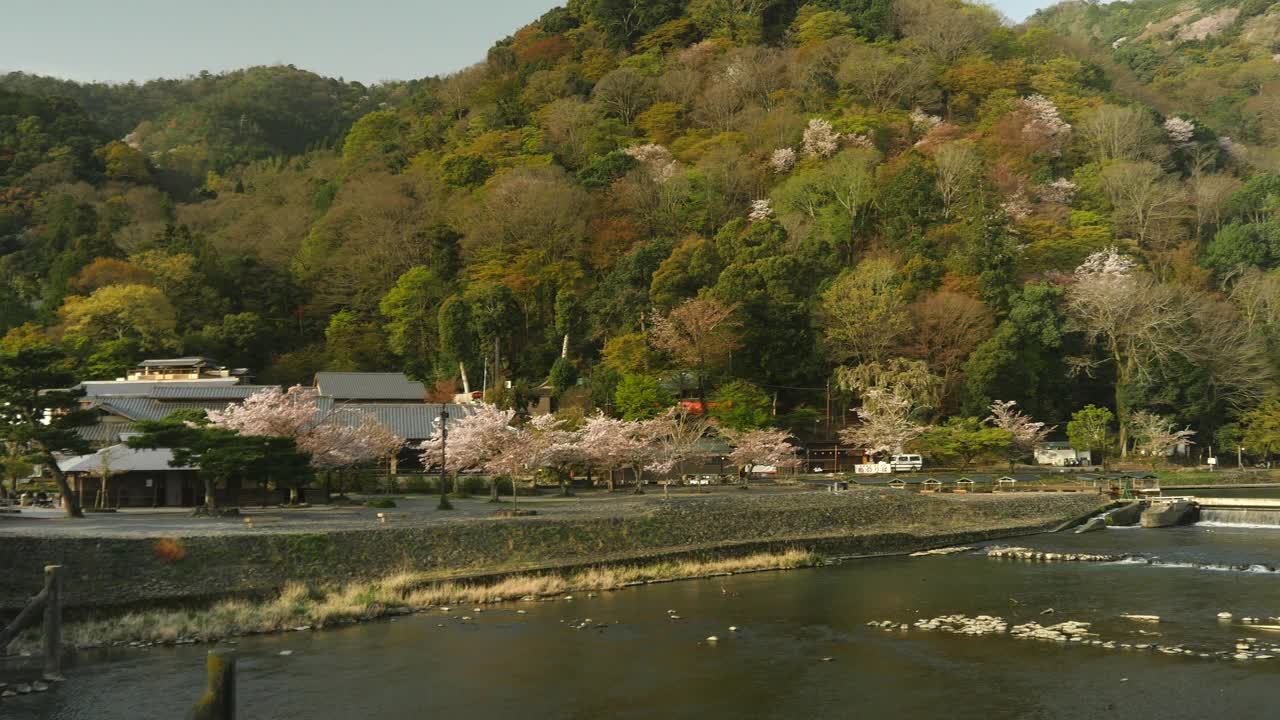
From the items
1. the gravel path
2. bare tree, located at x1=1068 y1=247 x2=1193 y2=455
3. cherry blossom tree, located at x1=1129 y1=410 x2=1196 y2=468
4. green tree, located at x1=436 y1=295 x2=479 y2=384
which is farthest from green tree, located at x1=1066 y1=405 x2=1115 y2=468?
green tree, located at x1=436 y1=295 x2=479 y2=384

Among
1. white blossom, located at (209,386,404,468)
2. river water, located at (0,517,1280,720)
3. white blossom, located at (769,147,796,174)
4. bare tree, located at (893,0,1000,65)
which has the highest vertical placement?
bare tree, located at (893,0,1000,65)

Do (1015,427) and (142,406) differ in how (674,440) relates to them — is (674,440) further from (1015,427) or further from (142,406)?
(142,406)

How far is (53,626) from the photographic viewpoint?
1762cm

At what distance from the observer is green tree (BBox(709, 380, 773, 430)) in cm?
5131

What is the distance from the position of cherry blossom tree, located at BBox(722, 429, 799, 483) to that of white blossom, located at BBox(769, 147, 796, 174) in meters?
33.9

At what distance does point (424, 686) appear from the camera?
697 inches

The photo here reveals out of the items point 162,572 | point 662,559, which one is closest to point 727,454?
point 662,559

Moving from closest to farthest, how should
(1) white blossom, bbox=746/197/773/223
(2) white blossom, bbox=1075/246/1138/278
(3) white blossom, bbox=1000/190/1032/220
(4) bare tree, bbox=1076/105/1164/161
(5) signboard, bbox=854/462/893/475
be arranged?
(5) signboard, bbox=854/462/893/475
(2) white blossom, bbox=1075/246/1138/278
(3) white blossom, bbox=1000/190/1032/220
(1) white blossom, bbox=746/197/773/223
(4) bare tree, bbox=1076/105/1164/161

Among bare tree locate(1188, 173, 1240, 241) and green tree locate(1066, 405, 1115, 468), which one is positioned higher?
bare tree locate(1188, 173, 1240, 241)

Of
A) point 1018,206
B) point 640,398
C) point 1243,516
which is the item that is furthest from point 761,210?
point 1243,516

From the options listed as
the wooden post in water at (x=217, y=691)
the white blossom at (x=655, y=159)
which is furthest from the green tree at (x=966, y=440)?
the wooden post in water at (x=217, y=691)

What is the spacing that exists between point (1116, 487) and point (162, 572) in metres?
37.8

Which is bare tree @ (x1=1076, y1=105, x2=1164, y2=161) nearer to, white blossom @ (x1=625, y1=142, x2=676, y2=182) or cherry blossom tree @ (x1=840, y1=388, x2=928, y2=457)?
white blossom @ (x1=625, y1=142, x2=676, y2=182)

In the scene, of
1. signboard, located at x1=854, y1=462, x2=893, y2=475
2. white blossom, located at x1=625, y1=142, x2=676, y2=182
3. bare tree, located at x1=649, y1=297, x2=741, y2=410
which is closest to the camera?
signboard, located at x1=854, y1=462, x2=893, y2=475
